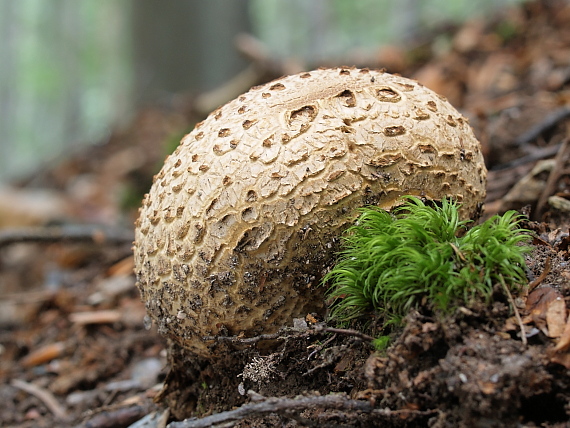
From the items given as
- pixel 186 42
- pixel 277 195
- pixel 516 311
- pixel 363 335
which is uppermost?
pixel 186 42

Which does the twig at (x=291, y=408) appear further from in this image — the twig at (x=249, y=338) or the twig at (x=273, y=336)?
the twig at (x=249, y=338)

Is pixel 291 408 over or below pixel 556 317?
below

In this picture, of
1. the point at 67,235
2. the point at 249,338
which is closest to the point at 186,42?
the point at 67,235

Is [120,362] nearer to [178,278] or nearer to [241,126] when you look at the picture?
[178,278]

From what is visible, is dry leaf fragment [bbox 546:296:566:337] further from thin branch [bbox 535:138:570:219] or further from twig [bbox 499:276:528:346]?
thin branch [bbox 535:138:570:219]

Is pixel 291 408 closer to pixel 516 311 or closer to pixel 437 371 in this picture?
pixel 437 371
